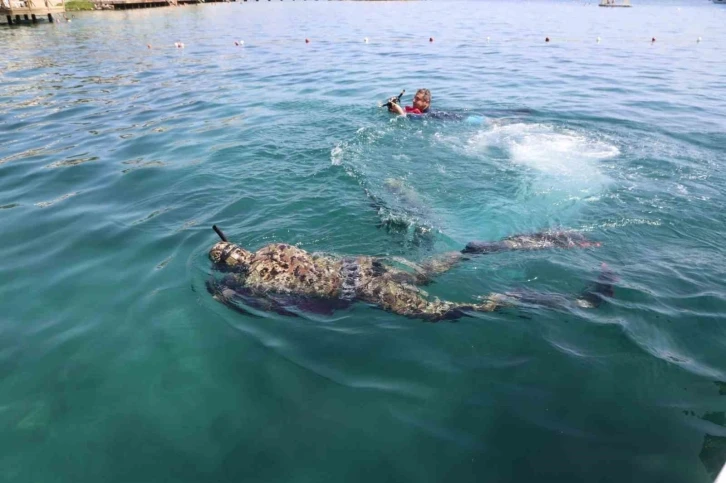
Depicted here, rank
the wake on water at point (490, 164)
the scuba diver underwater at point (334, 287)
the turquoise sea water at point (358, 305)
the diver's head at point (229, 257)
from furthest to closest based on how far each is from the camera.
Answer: the wake on water at point (490, 164) → the diver's head at point (229, 257) → the scuba diver underwater at point (334, 287) → the turquoise sea water at point (358, 305)

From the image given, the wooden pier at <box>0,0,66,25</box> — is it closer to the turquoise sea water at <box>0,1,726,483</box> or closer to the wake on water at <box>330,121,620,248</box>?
the turquoise sea water at <box>0,1,726,483</box>

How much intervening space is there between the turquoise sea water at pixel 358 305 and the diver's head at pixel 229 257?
0.47 metres

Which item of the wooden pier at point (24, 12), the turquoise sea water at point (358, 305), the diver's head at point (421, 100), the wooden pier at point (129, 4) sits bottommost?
the turquoise sea water at point (358, 305)

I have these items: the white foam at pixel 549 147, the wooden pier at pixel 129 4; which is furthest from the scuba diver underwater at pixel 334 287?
the wooden pier at pixel 129 4

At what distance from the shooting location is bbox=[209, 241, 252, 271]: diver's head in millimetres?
6277

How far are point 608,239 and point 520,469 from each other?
4810 millimetres

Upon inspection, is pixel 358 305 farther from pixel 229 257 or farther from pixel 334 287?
pixel 229 257

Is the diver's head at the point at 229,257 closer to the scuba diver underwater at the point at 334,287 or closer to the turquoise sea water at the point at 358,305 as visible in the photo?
the scuba diver underwater at the point at 334,287

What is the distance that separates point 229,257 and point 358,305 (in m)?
1.93

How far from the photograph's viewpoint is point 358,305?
588cm

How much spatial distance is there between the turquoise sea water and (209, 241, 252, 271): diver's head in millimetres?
475

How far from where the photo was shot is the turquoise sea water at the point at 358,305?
4.08 metres

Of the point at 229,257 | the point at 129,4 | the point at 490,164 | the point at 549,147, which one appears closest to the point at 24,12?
the point at 129,4

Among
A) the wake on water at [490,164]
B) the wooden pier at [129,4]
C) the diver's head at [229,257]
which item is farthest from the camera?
the wooden pier at [129,4]
